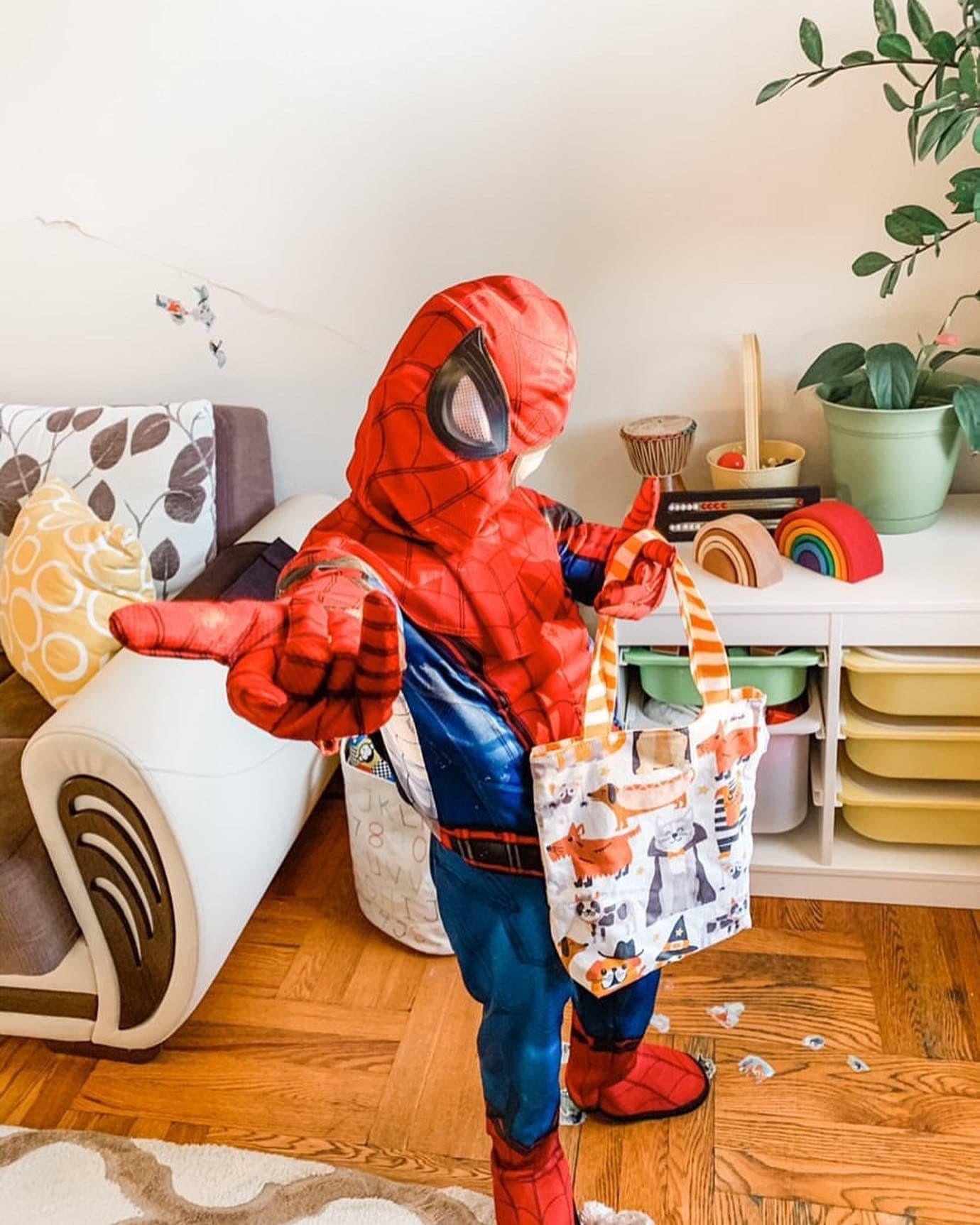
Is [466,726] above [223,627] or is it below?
below

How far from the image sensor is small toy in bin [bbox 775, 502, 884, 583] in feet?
4.83

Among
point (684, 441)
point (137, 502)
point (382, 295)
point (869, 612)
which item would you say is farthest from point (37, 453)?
point (869, 612)

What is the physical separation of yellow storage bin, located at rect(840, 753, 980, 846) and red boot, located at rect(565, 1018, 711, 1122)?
468mm

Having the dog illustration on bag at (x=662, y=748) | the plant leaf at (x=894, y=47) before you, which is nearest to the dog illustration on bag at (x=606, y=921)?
the dog illustration on bag at (x=662, y=748)

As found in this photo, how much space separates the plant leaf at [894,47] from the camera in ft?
4.24

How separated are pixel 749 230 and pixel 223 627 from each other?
1.23 metres

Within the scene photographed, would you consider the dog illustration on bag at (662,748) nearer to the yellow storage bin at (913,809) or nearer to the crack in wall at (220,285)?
the yellow storage bin at (913,809)

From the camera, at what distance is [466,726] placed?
947 mm

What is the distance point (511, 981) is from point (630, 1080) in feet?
1.37

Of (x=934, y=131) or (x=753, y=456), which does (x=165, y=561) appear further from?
(x=934, y=131)

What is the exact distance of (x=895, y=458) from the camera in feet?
5.05

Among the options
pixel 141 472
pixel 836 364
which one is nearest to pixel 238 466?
pixel 141 472

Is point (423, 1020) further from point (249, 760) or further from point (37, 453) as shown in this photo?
point (37, 453)

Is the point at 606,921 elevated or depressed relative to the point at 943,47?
depressed
